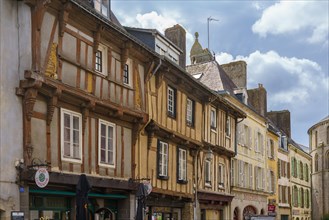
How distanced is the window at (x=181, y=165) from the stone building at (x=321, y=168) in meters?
43.7

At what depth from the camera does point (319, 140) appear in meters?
63.7

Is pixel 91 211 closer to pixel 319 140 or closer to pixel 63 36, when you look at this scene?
pixel 63 36

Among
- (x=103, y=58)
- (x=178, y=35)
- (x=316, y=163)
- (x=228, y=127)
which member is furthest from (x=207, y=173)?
(x=316, y=163)

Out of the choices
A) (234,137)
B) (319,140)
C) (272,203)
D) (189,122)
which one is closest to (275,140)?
(272,203)

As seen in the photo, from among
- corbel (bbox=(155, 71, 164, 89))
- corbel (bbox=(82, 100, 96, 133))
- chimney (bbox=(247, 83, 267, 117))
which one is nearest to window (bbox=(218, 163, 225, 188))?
corbel (bbox=(155, 71, 164, 89))

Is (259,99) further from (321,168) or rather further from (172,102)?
(321,168)

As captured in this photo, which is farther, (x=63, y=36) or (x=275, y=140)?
(x=275, y=140)

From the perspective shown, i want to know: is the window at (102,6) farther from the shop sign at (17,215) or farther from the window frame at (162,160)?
the shop sign at (17,215)

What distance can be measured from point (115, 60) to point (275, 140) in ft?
72.5

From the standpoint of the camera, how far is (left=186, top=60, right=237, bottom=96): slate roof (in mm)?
28234

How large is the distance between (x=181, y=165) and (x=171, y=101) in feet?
8.05

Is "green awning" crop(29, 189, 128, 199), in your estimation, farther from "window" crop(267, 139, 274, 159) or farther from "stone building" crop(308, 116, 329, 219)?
"stone building" crop(308, 116, 329, 219)

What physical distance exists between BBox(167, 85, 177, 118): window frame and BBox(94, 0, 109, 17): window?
13.0 ft

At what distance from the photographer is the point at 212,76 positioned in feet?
94.2
